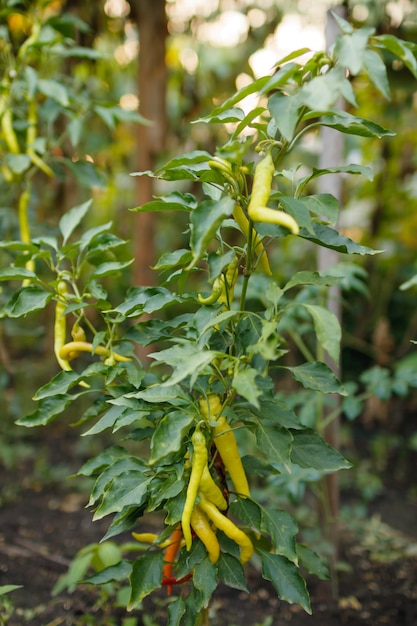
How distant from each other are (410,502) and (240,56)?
2.12 meters

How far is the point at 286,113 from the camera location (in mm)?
787

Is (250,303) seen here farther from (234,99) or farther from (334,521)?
(234,99)

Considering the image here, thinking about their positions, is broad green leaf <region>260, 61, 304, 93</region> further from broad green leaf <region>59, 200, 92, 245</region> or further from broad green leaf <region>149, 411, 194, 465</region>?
broad green leaf <region>59, 200, 92, 245</region>

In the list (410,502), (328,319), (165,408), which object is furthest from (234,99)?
(410,502)

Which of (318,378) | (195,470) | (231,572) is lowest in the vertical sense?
(231,572)

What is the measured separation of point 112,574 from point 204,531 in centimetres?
28

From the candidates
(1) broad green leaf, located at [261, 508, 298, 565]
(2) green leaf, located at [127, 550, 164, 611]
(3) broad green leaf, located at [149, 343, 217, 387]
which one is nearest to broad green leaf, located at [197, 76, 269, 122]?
(3) broad green leaf, located at [149, 343, 217, 387]

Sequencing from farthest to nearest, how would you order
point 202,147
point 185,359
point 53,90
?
point 202,147 < point 53,90 < point 185,359

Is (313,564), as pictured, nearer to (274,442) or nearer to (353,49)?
(274,442)

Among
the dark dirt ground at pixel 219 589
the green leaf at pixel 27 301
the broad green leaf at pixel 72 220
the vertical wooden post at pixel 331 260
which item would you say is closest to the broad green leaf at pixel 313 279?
the green leaf at pixel 27 301

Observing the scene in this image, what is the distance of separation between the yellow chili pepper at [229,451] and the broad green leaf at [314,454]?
98 millimetres

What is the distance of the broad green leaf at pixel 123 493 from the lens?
3.21 ft

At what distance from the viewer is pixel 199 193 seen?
3.14 metres

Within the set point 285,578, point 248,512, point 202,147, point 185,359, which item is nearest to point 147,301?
point 185,359
